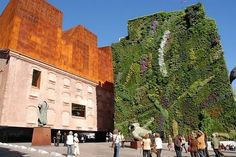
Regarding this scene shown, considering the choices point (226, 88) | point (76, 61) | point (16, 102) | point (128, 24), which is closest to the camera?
point (226, 88)

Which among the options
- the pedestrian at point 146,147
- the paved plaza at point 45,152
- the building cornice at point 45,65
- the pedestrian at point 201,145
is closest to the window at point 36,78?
the building cornice at point 45,65

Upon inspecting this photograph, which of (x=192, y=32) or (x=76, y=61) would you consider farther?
(x=76, y=61)

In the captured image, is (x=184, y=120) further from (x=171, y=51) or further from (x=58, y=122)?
(x=58, y=122)

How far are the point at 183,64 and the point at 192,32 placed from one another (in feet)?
12.5

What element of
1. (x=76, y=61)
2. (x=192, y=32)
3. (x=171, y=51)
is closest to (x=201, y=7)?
(x=192, y=32)

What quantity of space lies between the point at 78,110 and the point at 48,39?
10.7 m

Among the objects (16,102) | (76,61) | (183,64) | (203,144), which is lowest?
(203,144)

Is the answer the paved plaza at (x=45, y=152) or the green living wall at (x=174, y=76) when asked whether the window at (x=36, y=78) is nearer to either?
the green living wall at (x=174, y=76)

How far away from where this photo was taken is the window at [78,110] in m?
37.9

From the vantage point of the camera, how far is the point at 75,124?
37.3 meters

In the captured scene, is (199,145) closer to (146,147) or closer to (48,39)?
(146,147)

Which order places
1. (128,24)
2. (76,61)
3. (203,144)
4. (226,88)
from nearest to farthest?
(203,144), (226,88), (128,24), (76,61)

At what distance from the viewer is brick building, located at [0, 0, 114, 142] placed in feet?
97.4

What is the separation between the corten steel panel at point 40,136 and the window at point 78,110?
16169 mm
